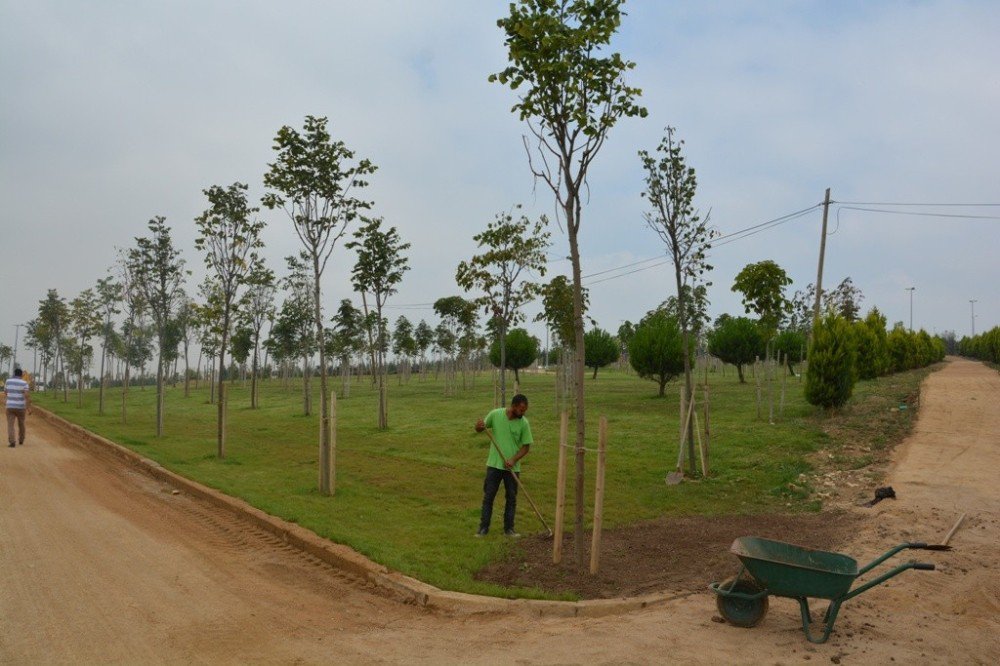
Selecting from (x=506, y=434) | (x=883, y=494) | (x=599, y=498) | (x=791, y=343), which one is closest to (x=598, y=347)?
(x=791, y=343)

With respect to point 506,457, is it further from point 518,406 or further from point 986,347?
point 986,347

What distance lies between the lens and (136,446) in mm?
16781

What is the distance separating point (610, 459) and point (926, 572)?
7.49 meters

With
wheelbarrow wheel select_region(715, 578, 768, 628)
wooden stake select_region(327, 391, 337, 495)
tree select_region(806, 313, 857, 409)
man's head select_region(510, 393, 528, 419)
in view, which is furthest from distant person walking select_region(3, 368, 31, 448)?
tree select_region(806, 313, 857, 409)

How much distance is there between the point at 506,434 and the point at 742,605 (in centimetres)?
355

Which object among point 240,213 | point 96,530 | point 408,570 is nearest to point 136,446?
point 240,213

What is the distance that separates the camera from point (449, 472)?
43.9 ft

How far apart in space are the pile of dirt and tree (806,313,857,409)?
26.4 ft

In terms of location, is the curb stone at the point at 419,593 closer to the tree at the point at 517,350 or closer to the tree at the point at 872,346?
the tree at the point at 872,346

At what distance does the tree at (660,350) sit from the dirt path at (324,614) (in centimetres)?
1670

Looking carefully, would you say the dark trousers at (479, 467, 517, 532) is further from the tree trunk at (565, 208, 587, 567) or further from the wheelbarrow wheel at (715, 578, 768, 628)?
the wheelbarrow wheel at (715, 578, 768, 628)

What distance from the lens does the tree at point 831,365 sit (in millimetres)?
16953

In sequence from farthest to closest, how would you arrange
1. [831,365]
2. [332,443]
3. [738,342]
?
[738,342]
[831,365]
[332,443]

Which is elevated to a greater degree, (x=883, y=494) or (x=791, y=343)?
(x=791, y=343)
